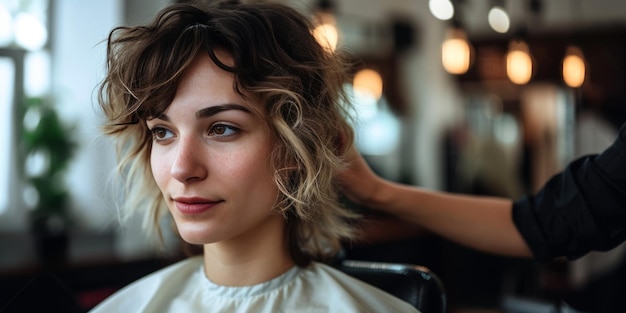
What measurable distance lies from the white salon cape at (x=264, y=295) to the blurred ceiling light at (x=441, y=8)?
8.47ft

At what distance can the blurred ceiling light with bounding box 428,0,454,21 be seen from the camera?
12.0 feet

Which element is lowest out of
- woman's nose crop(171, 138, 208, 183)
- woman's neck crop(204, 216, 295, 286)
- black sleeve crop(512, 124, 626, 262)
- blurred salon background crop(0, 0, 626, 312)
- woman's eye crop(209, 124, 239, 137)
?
blurred salon background crop(0, 0, 626, 312)

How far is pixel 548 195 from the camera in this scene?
1396 mm

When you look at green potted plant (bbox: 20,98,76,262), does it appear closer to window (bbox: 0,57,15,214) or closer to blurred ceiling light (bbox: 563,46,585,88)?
window (bbox: 0,57,15,214)

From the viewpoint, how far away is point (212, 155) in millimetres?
1109

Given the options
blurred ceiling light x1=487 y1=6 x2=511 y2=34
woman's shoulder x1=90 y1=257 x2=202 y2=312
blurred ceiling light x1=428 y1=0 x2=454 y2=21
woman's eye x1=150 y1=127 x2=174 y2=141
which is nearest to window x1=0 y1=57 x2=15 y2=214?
blurred ceiling light x1=428 y1=0 x2=454 y2=21

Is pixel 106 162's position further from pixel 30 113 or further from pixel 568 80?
pixel 568 80

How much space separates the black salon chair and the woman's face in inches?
14.3

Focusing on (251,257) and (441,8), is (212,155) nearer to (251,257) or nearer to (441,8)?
(251,257)

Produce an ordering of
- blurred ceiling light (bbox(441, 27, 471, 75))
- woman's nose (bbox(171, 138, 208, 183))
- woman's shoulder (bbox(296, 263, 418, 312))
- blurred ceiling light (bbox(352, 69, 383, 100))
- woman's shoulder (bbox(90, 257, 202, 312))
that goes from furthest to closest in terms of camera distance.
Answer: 1. blurred ceiling light (bbox(352, 69, 383, 100))
2. blurred ceiling light (bbox(441, 27, 471, 75))
3. woman's shoulder (bbox(90, 257, 202, 312))
4. woman's shoulder (bbox(296, 263, 418, 312))
5. woman's nose (bbox(171, 138, 208, 183))

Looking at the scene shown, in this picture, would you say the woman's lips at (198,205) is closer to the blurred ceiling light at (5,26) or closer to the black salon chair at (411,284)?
the black salon chair at (411,284)

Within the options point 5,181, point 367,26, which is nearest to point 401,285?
point 5,181

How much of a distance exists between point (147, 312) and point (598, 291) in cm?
312

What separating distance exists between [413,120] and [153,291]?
6525 mm
